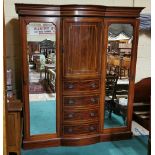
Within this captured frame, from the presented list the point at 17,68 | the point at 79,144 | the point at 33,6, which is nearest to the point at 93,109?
the point at 79,144

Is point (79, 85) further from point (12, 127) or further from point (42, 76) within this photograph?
point (12, 127)

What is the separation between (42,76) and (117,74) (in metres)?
1.08

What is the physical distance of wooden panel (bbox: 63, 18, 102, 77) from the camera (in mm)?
2984

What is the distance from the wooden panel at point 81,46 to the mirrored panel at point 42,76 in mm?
180

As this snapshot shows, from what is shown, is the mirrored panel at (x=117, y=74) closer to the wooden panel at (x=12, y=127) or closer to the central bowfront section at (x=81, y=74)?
the central bowfront section at (x=81, y=74)

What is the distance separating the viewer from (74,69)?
3082 millimetres

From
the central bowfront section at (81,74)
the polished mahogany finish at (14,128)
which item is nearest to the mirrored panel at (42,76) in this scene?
the central bowfront section at (81,74)

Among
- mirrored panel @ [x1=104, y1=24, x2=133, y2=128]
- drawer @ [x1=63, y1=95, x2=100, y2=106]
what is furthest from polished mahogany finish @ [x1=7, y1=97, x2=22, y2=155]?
mirrored panel @ [x1=104, y1=24, x2=133, y2=128]

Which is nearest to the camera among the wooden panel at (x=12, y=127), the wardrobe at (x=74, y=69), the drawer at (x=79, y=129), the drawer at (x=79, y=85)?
the wooden panel at (x=12, y=127)

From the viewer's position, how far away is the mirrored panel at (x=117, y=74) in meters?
3.24

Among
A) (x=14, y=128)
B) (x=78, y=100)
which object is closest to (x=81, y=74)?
(x=78, y=100)

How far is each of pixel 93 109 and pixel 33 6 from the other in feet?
5.14

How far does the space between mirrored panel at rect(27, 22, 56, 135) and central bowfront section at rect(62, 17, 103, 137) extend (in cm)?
16

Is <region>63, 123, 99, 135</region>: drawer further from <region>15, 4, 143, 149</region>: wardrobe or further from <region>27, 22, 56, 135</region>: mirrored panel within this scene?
<region>27, 22, 56, 135</region>: mirrored panel
